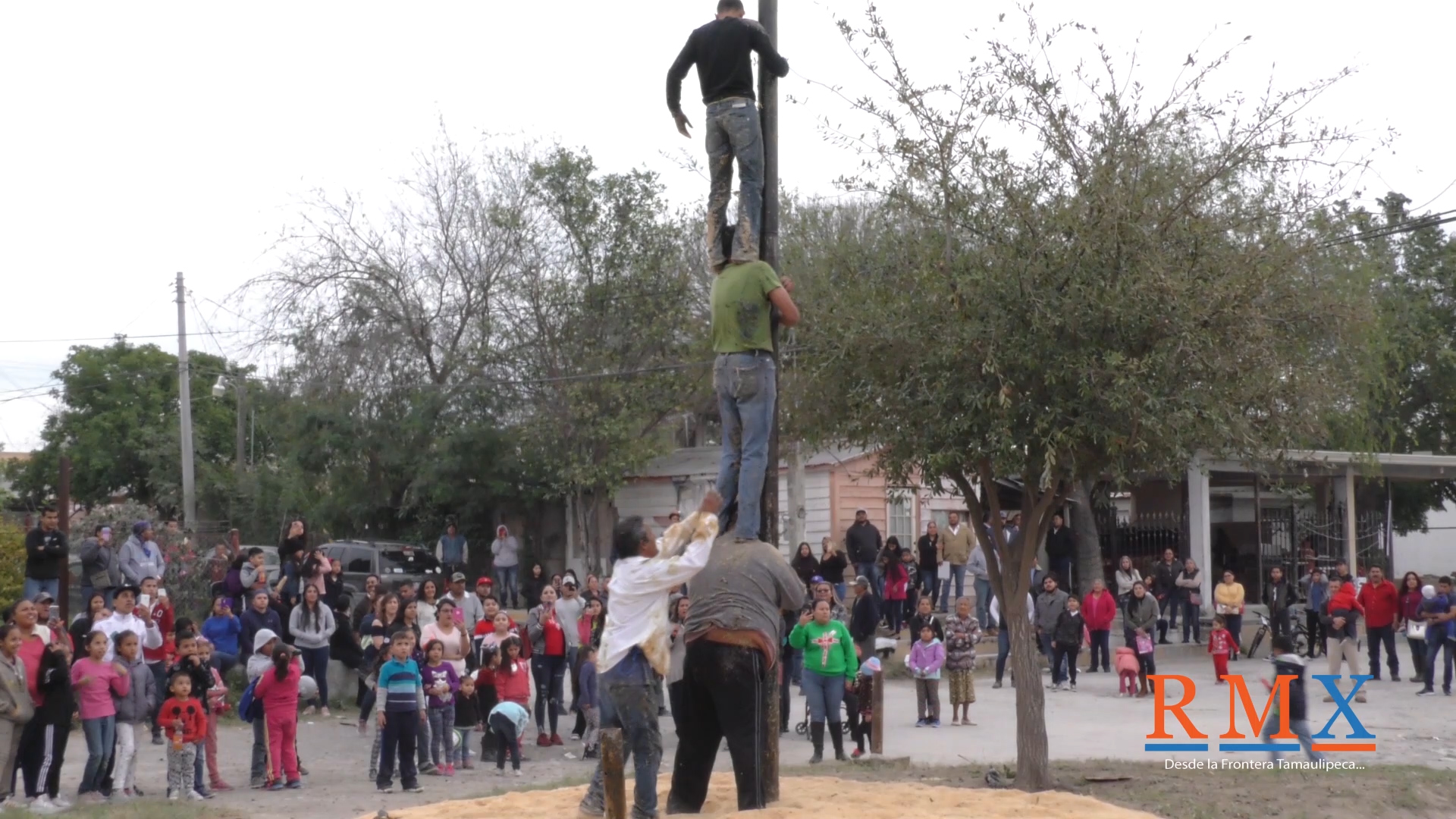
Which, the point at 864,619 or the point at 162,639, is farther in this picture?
the point at 864,619

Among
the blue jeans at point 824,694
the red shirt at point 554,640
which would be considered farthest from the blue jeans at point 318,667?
the blue jeans at point 824,694

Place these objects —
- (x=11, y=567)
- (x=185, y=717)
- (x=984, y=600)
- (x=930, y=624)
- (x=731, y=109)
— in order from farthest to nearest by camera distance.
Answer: (x=984, y=600) → (x=11, y=567) → (x=930, y=624) → (x=185, y=717) → (x=731, y=109)

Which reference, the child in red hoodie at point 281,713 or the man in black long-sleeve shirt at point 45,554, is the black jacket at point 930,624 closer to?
the child in red hoodie at point 281,713

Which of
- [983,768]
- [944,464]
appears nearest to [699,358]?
[983,768]

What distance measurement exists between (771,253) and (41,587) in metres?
11.1

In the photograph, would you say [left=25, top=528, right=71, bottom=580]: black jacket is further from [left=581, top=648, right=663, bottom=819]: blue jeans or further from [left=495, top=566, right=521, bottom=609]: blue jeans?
[left=495, top=566, right=521, bottom=609]: blue jeans

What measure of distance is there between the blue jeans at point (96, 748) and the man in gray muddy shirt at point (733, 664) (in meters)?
6.24

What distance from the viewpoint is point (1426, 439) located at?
113ft

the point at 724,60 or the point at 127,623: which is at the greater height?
the point at 724,60

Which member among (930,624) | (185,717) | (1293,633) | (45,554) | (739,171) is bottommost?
(1293,633)

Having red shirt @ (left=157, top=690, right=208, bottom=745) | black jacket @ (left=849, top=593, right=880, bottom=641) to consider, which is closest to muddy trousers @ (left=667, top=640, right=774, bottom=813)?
red shirt @ (left=157, top=690, right=208, bottom=745)

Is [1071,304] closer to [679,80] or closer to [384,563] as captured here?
[679,80]

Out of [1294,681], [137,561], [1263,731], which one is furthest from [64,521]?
[1294,681]

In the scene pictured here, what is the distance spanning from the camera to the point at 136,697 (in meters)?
12.9
